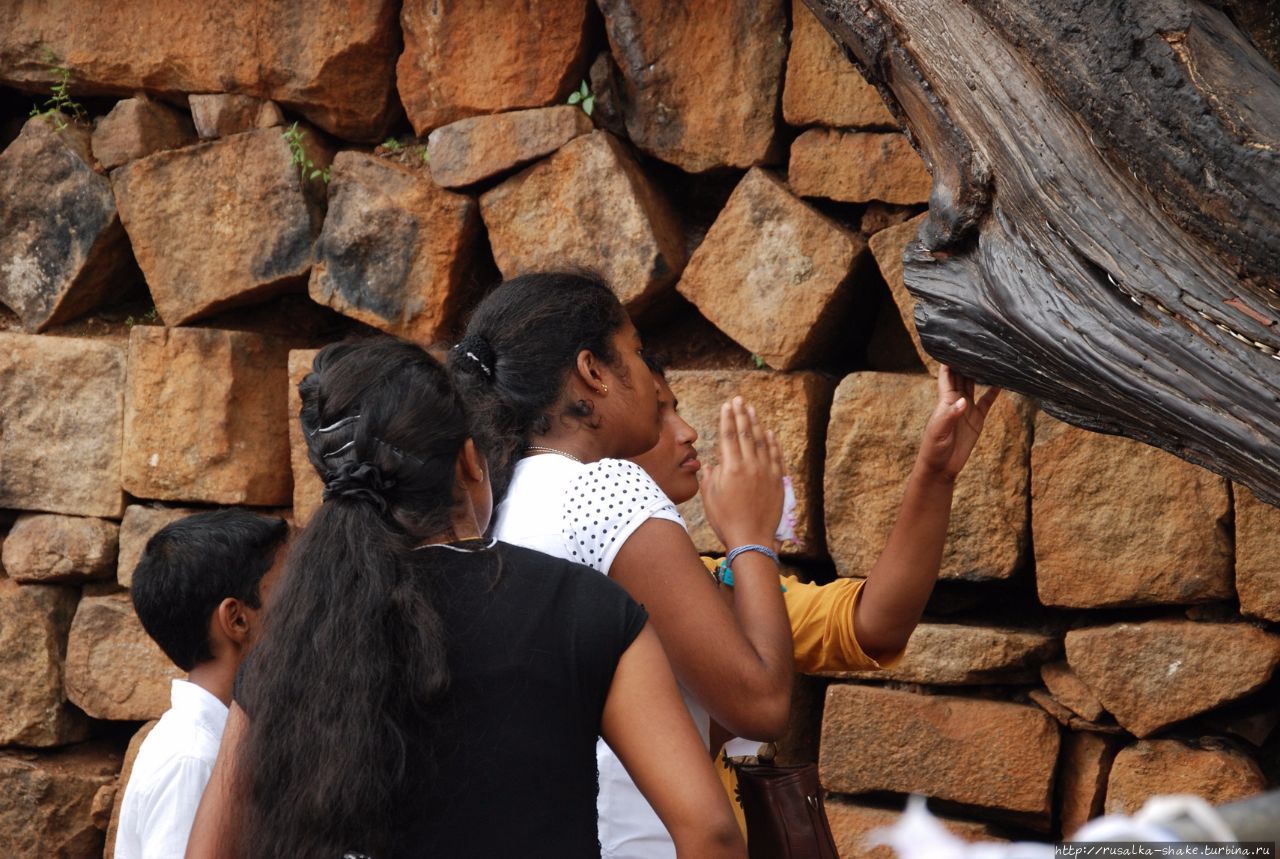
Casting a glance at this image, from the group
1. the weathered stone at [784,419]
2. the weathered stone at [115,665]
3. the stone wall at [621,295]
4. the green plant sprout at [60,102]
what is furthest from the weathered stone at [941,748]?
the green plant sprout at [60,102]

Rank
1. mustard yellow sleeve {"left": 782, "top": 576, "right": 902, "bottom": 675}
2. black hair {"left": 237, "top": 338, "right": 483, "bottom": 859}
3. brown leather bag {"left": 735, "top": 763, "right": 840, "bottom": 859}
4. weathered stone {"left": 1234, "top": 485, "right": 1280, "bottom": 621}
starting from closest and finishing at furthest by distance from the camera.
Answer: black hair {"left": 237, "top": 338, "right": 483, "bottom": 859}
brown leather bag {"left": 735, "top": 763, "right": 840, "bottom": 859}
mustard yellow sleeve {"left": 782, "top": 576, "right": 902, "bottom": 675}
weathered stone {"left": 1234, "top": 485, "right": 1280, "bottom": 621}

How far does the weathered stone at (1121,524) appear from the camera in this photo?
2.70m

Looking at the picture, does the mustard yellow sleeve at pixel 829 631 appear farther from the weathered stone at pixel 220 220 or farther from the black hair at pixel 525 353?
the weathered stone at pixel 220 220

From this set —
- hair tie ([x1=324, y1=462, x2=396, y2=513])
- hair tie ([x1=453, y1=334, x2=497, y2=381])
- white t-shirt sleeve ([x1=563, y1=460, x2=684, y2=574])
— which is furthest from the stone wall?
hair tie ([x1=324, y1=462, x2=396, y2=513])

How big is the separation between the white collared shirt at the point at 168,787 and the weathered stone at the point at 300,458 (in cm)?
141

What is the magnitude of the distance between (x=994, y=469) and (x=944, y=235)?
1102 mm

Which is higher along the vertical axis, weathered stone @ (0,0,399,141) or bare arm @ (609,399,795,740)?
weathered stone @ (0,0,399,141)

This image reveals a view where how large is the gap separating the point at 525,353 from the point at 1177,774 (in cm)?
167

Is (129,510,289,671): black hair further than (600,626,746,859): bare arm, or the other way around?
(129,510,289,671): black hair

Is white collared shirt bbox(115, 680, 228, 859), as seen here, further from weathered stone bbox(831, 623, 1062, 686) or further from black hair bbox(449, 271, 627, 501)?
weathered stone bbox(831, 623, 1062, 686)

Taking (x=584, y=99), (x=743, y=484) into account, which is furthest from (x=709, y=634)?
(x=584, y=99)

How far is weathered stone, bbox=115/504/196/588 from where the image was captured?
373 centimetres

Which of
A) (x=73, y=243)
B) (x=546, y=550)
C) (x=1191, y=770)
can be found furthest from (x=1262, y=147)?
(x=73, y=243)

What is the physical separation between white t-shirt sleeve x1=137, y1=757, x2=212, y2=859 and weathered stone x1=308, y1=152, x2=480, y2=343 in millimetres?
1618
